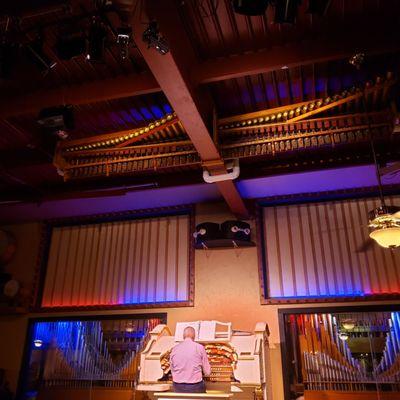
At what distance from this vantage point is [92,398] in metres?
6.97

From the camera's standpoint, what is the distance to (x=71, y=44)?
3.53 metres

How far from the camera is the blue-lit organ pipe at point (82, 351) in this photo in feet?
23.0

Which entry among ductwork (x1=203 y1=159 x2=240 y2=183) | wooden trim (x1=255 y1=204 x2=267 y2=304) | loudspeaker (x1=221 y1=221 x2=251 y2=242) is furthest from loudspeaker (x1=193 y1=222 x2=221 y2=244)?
ductwork (x1=203 y1=159 x2=240 y2=183)

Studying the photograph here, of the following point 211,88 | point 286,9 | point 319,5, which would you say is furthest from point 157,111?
point 319,5

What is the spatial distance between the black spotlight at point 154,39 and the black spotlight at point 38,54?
3.64ft

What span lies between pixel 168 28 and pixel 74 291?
18.8 feet

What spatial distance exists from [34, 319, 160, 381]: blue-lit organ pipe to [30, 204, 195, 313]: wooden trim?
0.32 metres

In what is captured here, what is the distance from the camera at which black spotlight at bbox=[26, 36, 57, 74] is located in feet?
12.0

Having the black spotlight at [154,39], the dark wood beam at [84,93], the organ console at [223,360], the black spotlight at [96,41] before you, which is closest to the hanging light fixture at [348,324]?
the organ console at [223,360]

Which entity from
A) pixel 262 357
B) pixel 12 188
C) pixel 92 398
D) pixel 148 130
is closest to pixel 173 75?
pixel 148 130

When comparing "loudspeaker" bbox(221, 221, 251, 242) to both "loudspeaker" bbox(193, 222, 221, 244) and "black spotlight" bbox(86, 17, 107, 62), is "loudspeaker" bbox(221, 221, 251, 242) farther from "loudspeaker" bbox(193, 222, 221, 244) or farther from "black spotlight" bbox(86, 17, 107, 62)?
"black spotlight" bbox(86, 17, 107, 62)

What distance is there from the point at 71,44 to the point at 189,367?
13.0 ft

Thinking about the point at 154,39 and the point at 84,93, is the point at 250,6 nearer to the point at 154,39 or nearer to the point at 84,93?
the point at 154,39

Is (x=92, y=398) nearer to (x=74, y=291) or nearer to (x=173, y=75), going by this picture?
(x=74, y=291)
